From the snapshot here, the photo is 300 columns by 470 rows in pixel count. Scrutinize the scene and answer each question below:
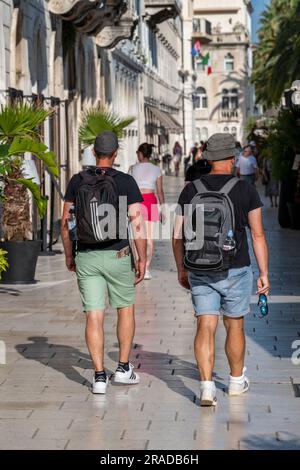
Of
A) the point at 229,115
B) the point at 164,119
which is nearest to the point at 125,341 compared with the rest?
the point at 164,119

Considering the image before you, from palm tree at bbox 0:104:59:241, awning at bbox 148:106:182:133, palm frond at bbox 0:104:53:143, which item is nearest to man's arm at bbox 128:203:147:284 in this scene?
palm tree at bbox 0:104:59:241

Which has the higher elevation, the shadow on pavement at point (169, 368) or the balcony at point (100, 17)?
the balcony at point (100, 17)

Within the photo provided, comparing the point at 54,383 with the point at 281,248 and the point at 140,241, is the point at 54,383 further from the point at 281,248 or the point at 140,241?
the point at 281,248

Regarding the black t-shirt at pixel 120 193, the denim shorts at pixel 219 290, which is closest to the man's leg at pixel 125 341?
the black t-shirt at pixel 120 193

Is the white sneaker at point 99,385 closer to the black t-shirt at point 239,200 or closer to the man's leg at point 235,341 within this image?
the man's leg at point 235,341

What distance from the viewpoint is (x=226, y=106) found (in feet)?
386

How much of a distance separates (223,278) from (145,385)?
1.15 m

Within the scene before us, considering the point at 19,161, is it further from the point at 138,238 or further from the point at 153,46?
the point at 153,46

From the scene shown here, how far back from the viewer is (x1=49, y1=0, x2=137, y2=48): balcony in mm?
24992

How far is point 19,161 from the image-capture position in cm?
1502

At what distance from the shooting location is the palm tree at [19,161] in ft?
41.4

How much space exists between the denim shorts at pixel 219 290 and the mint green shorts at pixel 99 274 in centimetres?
63

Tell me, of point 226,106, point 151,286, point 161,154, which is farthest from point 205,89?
point 151,286

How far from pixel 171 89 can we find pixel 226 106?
142 feet
